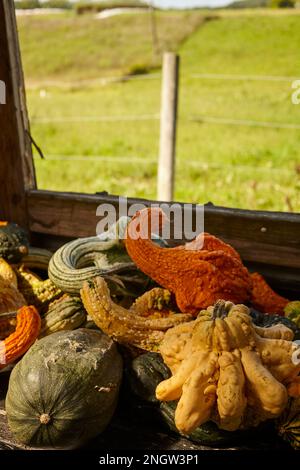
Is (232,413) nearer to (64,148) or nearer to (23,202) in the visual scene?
(23,202)

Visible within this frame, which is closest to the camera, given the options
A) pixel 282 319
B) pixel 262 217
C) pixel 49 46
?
pixel 282 319

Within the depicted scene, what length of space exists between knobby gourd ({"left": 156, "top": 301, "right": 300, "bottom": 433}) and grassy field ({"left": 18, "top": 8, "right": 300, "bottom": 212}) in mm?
3597

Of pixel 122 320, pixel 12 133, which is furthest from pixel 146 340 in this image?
pixel 12 133

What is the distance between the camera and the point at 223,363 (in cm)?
168

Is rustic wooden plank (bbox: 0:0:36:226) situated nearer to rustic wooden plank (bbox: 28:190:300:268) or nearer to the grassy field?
rustic wooden plank (bbox: 28:190:300:268)

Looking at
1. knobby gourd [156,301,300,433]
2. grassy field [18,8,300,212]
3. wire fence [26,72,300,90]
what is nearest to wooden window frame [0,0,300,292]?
knobby gourd [156,301,300,433]

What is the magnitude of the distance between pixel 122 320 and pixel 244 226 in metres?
0.76

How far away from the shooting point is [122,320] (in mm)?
2049

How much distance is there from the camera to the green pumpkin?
178 cm

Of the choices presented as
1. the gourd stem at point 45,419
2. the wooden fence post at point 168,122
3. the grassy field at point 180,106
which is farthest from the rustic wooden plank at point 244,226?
the wooden fence post at point 168,122

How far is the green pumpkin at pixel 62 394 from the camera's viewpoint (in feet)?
5.85

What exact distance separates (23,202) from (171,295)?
109cm

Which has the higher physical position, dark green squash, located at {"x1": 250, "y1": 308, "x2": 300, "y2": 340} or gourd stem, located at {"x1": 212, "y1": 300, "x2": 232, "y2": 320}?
gourd stem, located at {"x1": 212, "y1": 300, "x2": 232, "y2": 320}
